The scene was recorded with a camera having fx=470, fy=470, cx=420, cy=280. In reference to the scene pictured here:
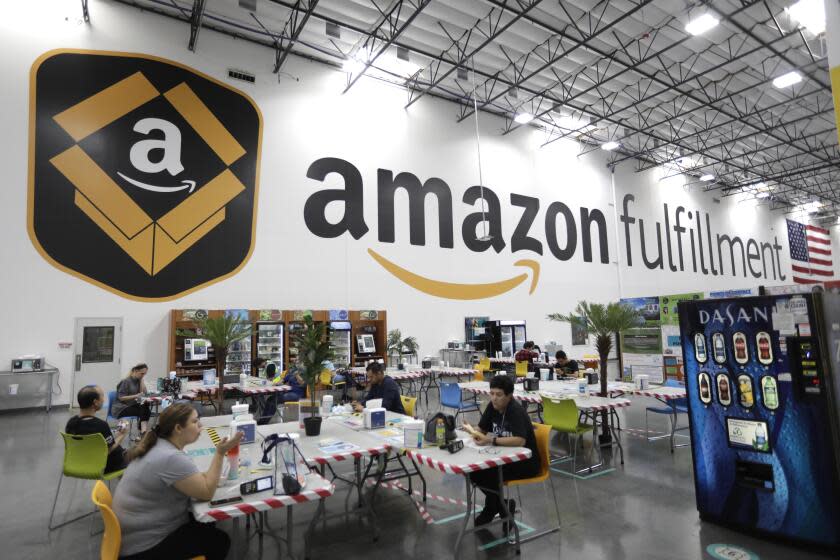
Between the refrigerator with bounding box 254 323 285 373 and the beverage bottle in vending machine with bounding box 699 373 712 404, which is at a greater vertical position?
the refrigerator with bounding box 254 323 285 373

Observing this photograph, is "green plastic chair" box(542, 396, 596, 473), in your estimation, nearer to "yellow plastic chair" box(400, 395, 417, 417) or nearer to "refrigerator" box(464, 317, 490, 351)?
"yellow plastic chair" box(400, 395, 417, 417)

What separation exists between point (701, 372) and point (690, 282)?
19.0 metres

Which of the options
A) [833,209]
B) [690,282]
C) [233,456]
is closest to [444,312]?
[233,456]

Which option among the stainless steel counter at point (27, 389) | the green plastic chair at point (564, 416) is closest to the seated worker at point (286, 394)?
the green plastic chair at point (564, 416)

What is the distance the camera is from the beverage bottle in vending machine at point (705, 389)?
12.0 ft

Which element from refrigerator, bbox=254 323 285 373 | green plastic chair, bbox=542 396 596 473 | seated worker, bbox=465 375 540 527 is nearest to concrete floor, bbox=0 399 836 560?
seated worker, bbox=465 375 540 527

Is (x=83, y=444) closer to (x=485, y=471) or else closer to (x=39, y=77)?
(x=485, y=471)

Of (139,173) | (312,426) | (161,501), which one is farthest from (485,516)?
(139,173)


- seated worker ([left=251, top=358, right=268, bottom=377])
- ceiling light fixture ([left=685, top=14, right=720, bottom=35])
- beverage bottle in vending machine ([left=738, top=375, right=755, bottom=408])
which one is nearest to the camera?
beverage bottle in vending machine ([left=738, top=375, right=755, bottom=408])

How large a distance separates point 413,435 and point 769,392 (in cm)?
254

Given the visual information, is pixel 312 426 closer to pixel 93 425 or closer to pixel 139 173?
pixel 93 425

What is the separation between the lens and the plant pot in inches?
149

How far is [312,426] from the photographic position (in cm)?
380

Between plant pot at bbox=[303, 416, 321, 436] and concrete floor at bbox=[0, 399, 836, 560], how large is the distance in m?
0.73
